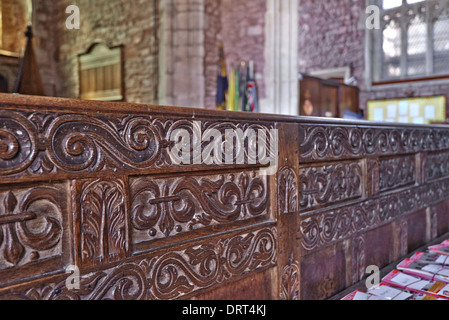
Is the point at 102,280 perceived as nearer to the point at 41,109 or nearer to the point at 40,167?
the point at 40,167

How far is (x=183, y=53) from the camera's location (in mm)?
5105

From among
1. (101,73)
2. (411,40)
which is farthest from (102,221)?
(411,40)

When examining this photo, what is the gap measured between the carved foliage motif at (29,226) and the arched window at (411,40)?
9554mm

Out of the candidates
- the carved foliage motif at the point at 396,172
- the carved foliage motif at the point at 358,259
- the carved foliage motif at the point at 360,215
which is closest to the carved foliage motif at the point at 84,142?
the carved foliage motif at the point at 360,215

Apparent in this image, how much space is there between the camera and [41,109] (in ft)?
2.58

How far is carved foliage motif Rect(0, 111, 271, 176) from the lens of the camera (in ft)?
2.47

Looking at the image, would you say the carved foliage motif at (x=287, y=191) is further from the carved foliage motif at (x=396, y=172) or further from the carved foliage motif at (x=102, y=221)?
the carved foliage motif at (x=396, y=172)

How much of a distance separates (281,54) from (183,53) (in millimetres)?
1425

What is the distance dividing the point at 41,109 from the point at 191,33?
15.1 feet

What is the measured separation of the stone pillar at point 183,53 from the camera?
5055 mm

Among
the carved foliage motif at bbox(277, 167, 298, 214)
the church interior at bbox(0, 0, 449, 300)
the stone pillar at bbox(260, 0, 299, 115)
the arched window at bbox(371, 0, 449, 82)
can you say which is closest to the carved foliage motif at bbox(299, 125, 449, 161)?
the church interior at bbox(0, 0, 449, 300)

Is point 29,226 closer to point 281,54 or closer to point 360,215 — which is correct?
point 360,215

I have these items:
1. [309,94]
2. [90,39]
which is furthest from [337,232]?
[90,39]

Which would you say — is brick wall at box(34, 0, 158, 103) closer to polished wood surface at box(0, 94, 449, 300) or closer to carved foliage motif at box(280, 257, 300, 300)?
polished wood surface at box(0, 94, 449, 300)
